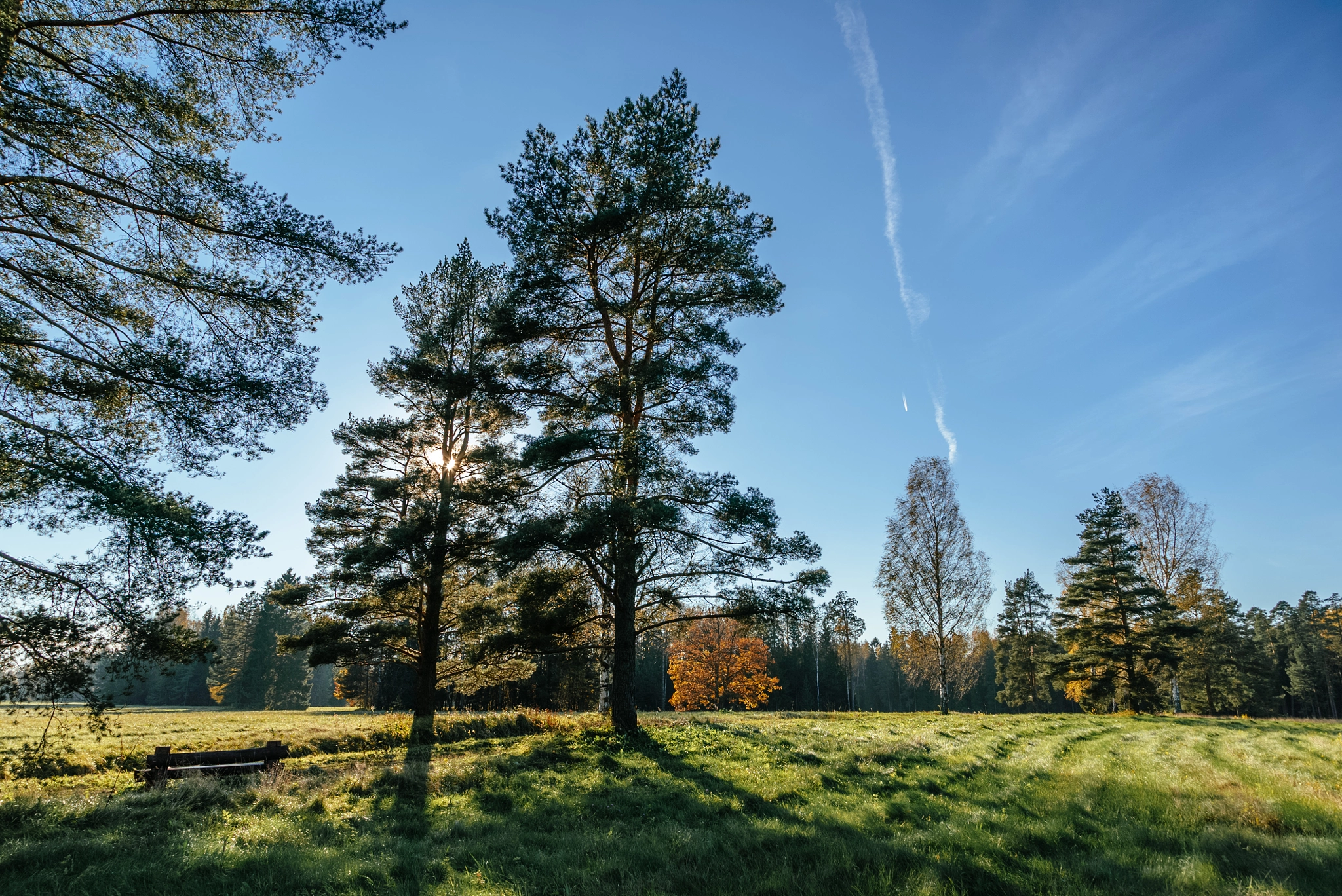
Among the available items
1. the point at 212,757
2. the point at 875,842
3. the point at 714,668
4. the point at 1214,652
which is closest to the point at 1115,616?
the point at 1214,652

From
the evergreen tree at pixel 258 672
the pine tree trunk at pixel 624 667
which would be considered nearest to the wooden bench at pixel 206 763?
the pine tree trunk at pixel 624 667

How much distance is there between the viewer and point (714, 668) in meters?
44.8

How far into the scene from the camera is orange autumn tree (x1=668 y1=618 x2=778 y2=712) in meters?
44.5

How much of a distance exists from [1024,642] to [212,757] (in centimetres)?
6013

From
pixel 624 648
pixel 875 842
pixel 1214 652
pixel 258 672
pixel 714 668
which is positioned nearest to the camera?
pixel 875 842

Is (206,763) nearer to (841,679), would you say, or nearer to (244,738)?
(244,738)

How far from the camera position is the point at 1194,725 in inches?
827

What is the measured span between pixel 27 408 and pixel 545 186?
984 cm

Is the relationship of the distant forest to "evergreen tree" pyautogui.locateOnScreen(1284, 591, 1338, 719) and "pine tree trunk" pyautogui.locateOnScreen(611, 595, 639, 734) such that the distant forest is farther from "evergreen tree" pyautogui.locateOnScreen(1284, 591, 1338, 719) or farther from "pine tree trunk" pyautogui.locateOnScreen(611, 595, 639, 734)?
"pine tree trunk" pyautogui.locateOnScreen(611, 595, 639, 734)

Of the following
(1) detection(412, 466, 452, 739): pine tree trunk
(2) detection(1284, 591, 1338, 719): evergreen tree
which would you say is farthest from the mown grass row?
(2) detection(1284, 591, 1338, 719): evergreen tree

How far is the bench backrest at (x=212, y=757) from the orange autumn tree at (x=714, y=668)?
112 feet

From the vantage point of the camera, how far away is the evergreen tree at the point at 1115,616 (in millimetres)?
28109

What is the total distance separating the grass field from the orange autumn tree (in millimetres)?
32956

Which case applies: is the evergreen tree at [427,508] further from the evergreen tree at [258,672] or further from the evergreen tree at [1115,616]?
the evergreen tree at [258,672]
